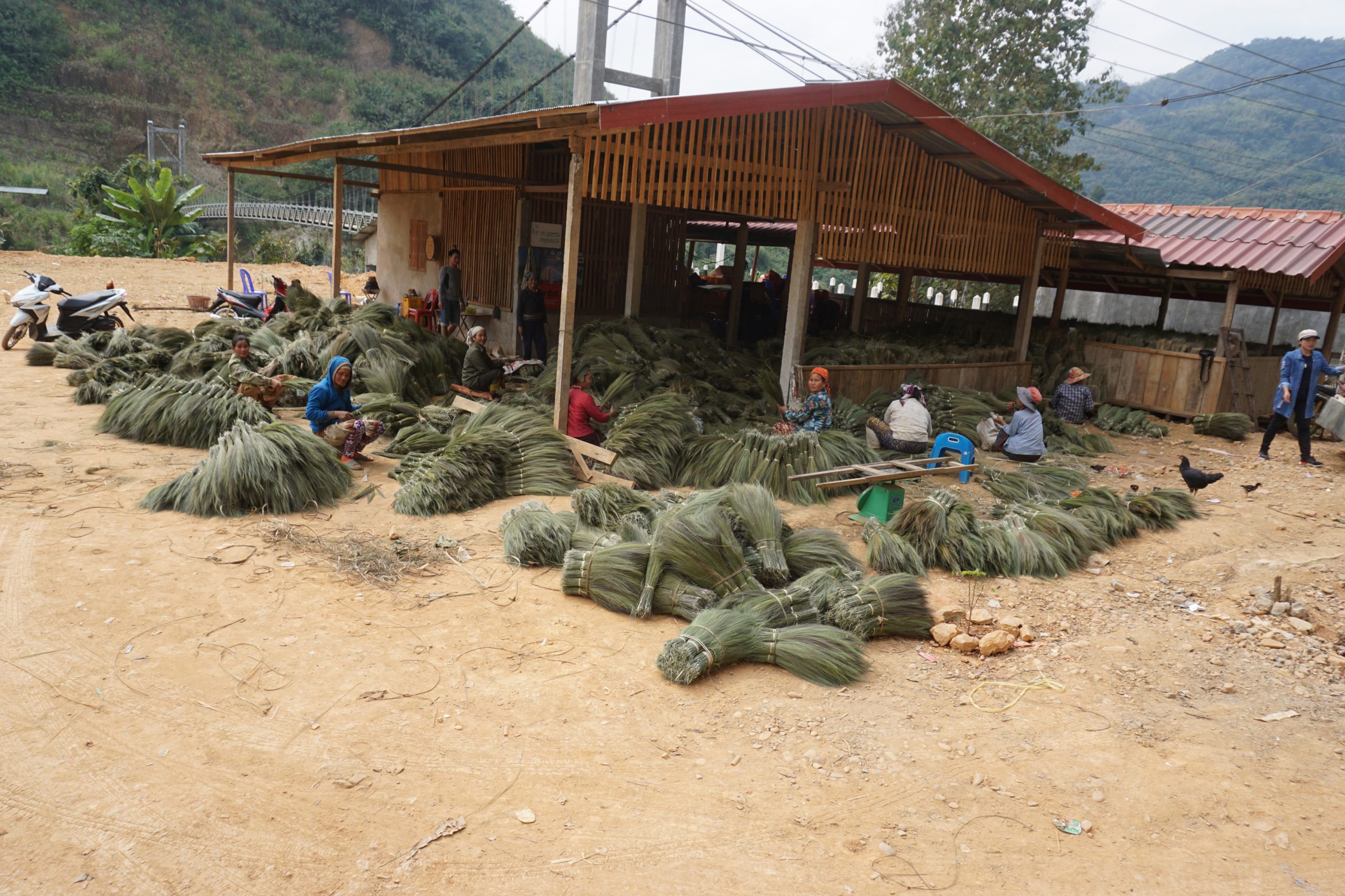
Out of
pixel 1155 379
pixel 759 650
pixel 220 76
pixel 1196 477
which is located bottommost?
pixel 759 650

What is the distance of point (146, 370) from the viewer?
9672 mm

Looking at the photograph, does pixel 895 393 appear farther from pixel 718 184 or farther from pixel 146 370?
pixel 146 370

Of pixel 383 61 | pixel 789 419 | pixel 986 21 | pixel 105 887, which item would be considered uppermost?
pixel 383 61

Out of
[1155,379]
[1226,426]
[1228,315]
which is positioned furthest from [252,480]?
[1228,315]

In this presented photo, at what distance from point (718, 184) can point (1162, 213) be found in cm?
924

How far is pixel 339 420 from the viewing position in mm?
7414

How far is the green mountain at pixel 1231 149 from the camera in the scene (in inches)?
1982

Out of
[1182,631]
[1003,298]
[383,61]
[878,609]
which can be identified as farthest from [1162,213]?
[383,61]

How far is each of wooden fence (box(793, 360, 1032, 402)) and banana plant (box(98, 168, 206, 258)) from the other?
62.0ft

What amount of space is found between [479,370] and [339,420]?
6.65ft

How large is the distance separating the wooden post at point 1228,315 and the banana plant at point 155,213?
2218 cm

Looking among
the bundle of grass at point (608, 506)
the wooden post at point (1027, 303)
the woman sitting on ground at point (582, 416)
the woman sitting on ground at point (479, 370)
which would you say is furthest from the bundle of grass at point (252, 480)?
the wooden post at point (1027, 303)

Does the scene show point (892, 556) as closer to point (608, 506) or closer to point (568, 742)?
point (608, 506)

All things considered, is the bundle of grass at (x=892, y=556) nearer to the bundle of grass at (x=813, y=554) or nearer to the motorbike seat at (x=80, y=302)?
the bundle of grass at (x=813, y=554)
